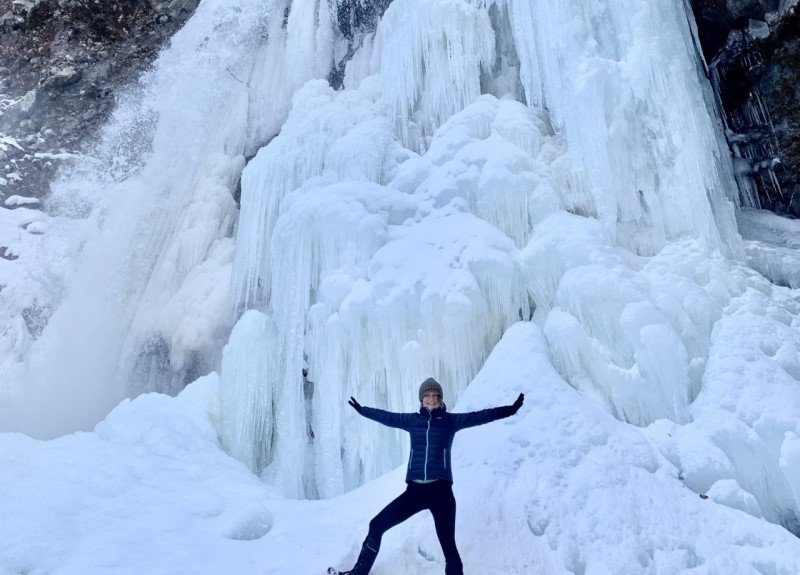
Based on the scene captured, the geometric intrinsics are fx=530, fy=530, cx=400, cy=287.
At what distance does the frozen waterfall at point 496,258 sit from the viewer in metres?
4.93

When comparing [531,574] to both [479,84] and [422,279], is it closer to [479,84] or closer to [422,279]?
[422,279]

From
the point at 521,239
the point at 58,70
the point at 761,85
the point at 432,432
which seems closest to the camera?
the point at 432,432

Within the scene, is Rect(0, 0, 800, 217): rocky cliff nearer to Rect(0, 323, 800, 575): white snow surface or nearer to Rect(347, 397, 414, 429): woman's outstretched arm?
Rect(0, 323, 800, 575): white snow surface

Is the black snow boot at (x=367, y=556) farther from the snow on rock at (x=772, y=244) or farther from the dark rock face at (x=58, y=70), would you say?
the dark rock face at (x=58, y=70)

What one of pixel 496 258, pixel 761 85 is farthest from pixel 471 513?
pixel 761 85

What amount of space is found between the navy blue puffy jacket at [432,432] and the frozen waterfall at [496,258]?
2.18m

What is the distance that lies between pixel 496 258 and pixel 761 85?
17.9 feet

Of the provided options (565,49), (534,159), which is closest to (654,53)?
(565,49)

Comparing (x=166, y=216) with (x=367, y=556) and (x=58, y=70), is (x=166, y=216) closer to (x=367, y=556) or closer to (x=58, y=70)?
(x=58, y=70)

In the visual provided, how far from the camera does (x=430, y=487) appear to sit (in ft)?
10.0

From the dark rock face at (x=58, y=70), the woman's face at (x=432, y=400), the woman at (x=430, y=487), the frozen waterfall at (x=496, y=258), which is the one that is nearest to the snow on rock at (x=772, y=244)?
the frozen waterfall at (x=496, y=258)

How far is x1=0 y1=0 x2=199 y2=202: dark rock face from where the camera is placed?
12609mm

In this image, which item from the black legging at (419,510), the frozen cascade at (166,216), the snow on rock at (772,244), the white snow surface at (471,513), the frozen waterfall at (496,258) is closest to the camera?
the black legging at (419,510)

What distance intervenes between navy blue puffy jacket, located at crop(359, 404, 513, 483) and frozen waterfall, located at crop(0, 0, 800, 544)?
2177mm
